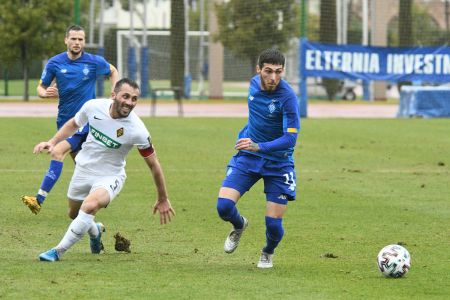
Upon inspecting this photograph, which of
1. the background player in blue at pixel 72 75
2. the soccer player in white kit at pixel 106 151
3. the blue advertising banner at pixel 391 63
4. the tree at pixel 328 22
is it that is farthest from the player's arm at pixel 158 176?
the tree at pixel 328 22

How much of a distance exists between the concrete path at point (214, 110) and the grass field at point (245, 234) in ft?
40.2

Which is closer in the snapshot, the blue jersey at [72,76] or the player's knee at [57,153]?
the player's knee at [57,153]

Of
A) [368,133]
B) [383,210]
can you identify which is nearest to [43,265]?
[383,210]

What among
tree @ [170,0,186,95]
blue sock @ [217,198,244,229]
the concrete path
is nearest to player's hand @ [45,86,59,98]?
blue sock @ [217,198,244,229]

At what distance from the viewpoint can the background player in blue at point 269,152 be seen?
966 cm

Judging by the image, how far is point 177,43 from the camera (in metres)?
44.5

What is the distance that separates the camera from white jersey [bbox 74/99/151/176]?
9625mm

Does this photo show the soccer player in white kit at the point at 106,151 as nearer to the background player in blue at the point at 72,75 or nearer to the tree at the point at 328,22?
the background player in blue at the point at 72,75

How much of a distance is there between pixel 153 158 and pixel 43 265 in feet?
4.28

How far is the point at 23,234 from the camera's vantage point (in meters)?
11.6

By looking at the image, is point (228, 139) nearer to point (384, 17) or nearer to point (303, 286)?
point (303, 286)

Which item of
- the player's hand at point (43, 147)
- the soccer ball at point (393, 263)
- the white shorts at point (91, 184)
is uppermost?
the player's hand at point (43, 147)

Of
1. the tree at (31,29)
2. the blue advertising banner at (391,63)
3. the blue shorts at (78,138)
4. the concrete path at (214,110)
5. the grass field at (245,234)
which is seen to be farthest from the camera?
the tree at (31,29)

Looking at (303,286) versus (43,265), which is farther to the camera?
(43,265)
